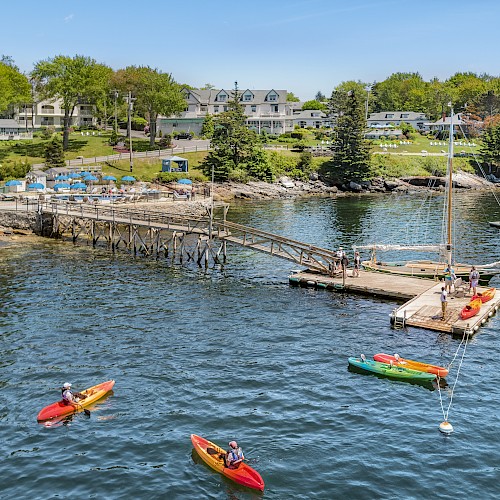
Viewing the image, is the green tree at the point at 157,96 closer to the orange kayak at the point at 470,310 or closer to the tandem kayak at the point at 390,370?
the orange kayak at the point at 470,310

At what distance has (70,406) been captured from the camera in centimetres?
3083

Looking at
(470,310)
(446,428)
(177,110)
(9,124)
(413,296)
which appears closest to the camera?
(446,428)

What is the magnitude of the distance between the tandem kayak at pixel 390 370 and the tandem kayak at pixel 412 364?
Answer: 0.35 meters

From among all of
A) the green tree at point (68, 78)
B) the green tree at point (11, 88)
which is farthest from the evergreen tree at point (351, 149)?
the green tree at point (11, 88)

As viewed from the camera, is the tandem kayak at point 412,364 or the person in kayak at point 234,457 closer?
the person in kayak at point 234,457

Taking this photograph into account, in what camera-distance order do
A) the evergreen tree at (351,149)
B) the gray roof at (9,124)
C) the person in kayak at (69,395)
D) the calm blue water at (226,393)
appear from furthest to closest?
the gray roof at (9,124)
the evergreen tree at (351,149)
the person in kayak at (69,395)
the calm blue water at (226,393)

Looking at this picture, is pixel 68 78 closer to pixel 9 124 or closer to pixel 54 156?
pixel 54 156

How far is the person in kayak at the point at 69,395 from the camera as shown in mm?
30797

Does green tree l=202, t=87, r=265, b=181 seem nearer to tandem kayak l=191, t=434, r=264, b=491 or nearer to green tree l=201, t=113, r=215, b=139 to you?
green tree l=201, t=113, r=215, b=139

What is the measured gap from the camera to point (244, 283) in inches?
2192

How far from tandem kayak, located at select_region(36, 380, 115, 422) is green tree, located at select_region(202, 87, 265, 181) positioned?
298 feet

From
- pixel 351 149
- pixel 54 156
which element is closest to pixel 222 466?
pixel 54 156

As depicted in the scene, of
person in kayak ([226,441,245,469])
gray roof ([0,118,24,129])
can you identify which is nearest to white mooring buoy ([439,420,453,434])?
person in kayak ([226,441,245,469])

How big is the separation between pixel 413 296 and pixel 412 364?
13577 mm
